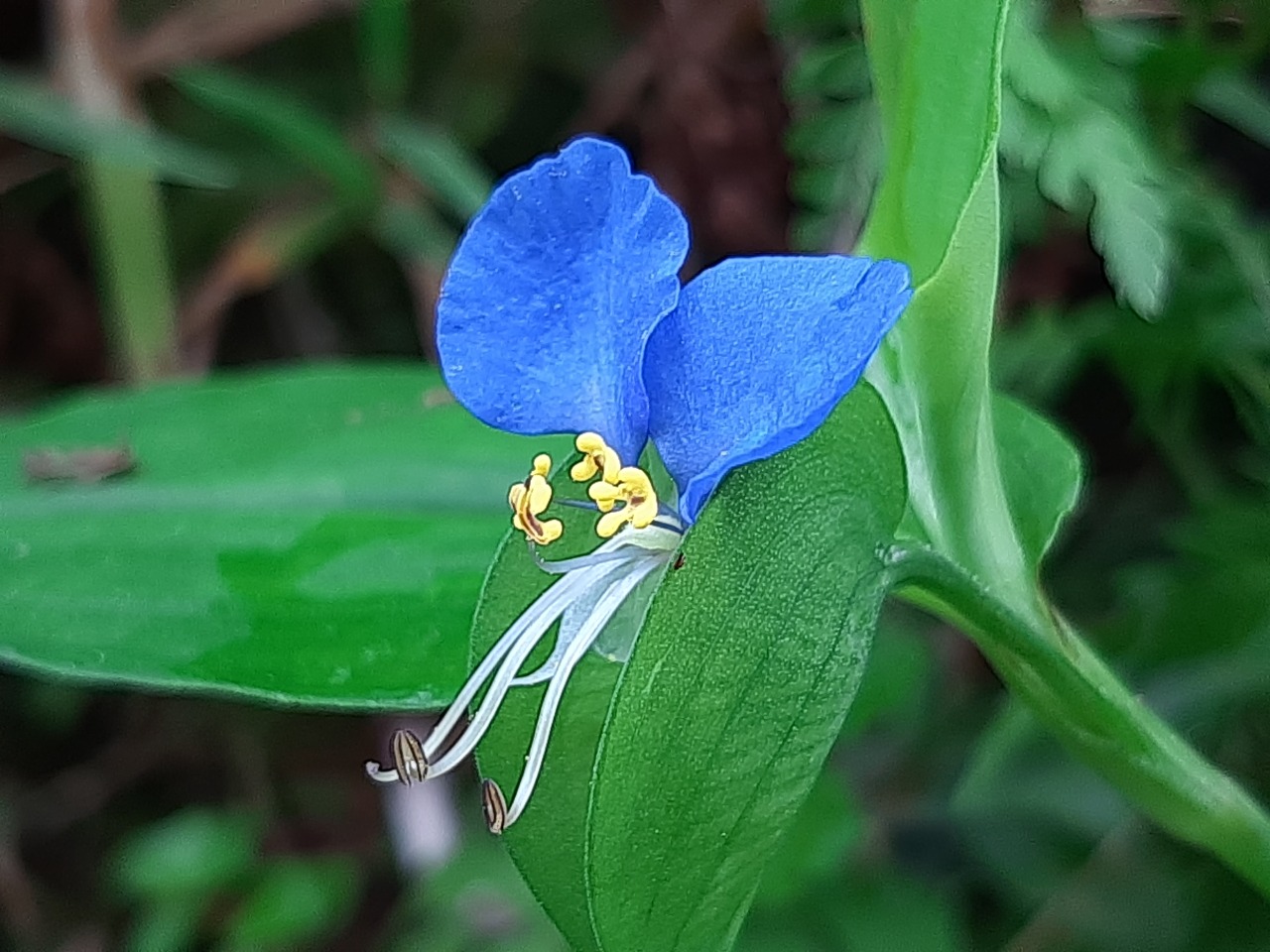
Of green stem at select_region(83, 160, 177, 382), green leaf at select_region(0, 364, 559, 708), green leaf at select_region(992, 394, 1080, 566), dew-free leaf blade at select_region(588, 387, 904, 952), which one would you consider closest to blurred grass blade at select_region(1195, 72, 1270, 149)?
green leaf at select_region(992, 394, 1080, 566)

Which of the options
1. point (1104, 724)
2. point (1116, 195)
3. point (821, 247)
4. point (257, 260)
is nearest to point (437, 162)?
point (257, 260)

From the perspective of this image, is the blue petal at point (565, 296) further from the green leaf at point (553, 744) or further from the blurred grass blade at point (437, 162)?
the blurred grass blade at point (437, 162)

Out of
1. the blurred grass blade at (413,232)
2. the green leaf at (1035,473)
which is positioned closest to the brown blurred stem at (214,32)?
the blurred grass blade at (413,232)

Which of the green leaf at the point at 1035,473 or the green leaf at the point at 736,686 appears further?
the green leaf at the point at 1035,473

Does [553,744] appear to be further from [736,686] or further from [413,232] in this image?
[413,232]

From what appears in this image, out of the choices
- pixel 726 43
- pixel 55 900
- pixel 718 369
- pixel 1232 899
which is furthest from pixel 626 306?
pixel 55 900
